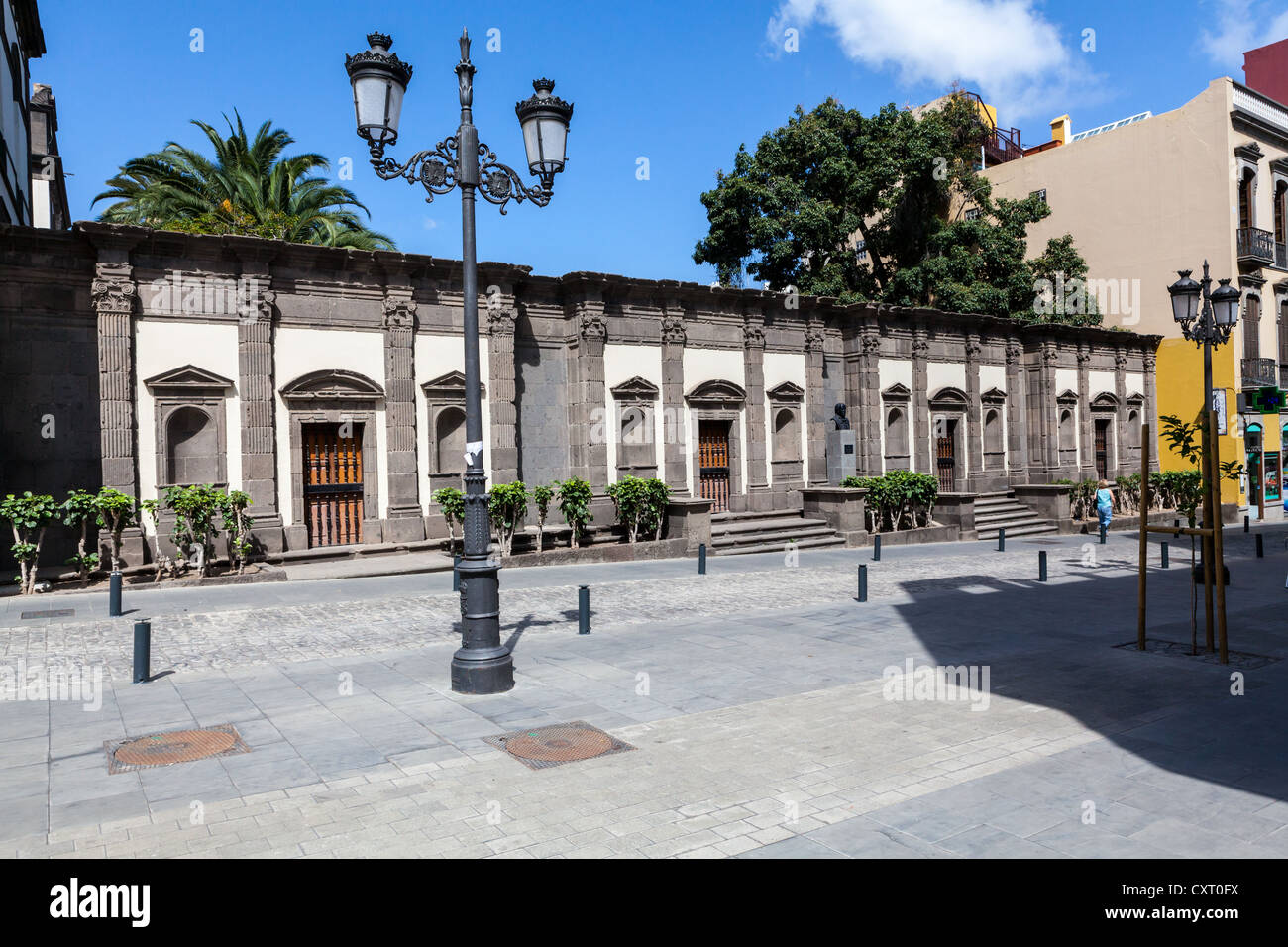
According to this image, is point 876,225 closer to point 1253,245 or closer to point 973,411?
point 973,411

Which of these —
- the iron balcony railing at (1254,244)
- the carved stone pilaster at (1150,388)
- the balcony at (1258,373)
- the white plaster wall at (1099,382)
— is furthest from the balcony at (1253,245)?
the white plaster wall at (1099,382)

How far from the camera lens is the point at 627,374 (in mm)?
23000

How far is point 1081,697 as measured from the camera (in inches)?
327

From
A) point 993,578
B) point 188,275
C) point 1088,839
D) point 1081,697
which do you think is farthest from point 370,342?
point 1088,839

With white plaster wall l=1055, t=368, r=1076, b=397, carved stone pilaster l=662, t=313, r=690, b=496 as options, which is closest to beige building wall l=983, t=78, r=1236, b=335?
white plaster wall l=1055, t=368, r=1076, b=397

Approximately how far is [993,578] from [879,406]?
11712 millimetres

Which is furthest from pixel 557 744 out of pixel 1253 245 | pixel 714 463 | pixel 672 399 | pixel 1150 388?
pixel 1150 388

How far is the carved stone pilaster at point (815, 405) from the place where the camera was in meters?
26.6

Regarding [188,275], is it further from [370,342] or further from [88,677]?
[88,677]

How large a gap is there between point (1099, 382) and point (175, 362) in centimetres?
3358

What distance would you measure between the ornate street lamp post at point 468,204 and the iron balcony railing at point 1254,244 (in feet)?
112

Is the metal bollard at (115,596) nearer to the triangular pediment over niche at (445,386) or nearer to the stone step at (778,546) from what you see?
the triangular pediment over niche at (445,386)

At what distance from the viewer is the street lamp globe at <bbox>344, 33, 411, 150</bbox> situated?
8.75 meters

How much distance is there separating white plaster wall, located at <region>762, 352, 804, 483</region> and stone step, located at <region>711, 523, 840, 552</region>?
2.17 m
